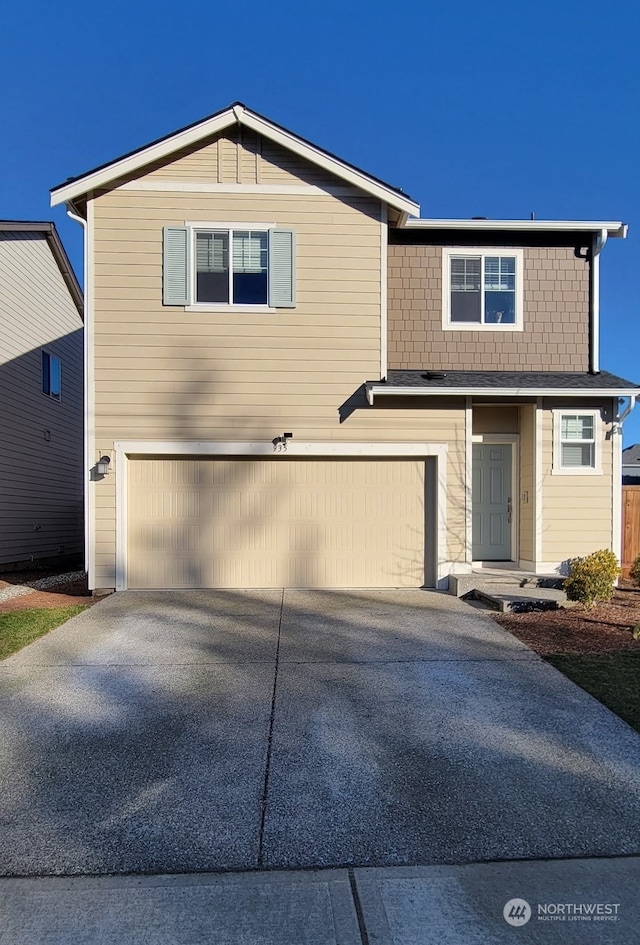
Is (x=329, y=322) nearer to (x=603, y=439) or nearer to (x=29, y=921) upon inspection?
(x=603, y=439)

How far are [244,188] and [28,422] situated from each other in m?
8.23

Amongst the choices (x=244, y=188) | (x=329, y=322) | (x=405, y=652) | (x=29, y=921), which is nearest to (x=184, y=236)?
(x=244, y=188)

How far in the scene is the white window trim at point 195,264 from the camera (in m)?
8.87

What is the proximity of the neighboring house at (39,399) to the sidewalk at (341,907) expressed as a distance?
11931 mm

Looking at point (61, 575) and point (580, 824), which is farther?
point (61, 575)

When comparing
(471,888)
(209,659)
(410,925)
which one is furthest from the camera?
(209,659)

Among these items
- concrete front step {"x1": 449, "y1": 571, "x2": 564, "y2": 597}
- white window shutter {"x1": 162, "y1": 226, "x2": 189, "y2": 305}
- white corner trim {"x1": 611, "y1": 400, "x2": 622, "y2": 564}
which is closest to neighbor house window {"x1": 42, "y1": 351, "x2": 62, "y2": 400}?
white window shutter {"x1": 162, "y1": 226, "x2": 189, "y2": 305}

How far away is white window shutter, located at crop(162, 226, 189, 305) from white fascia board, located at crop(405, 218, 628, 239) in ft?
11.7

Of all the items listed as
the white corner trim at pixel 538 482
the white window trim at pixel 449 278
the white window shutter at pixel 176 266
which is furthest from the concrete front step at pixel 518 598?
the white window shutter at pixel 176 266

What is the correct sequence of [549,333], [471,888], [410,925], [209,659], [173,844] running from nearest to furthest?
[410,925] → [471,888] → [173,844] → [209,659] → [549,333]

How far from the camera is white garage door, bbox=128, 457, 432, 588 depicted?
9.01m

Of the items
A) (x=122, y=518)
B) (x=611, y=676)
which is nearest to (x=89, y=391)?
(x=122, y=518)

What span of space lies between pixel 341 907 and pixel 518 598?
5.88 metres

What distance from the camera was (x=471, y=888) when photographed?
2443 millimetres
